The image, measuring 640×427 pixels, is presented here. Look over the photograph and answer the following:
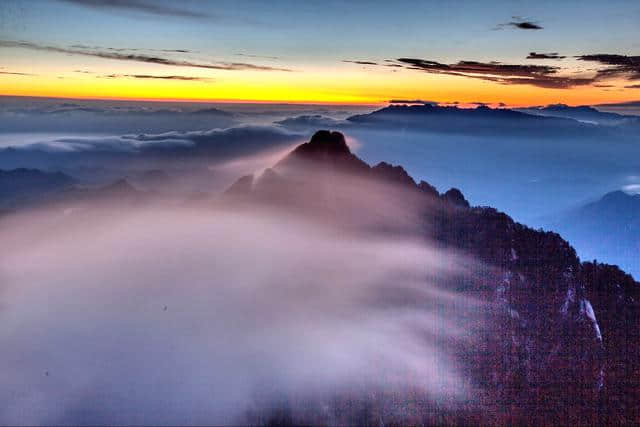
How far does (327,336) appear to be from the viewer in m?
168

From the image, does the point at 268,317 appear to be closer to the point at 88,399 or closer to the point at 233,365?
the point at 233,365

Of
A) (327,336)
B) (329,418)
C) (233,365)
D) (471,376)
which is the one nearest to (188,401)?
(233,365)

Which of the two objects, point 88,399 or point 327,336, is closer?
point 88,399

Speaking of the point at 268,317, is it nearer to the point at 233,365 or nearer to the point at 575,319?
the point at 233,365

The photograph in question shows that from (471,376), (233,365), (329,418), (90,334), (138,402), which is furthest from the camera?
(90,334)

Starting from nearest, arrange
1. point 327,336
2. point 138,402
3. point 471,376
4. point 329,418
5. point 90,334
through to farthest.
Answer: point 329,418
point 138,402
point 471,376
point 327,336
point 90,334

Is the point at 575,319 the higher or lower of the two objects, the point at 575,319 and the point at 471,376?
the higher

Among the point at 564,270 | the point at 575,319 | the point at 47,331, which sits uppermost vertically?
the point at 564,270

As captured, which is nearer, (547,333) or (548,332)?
(547,333)

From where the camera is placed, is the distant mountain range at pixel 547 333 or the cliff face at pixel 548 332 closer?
the distant mountain range at pixel 547 333

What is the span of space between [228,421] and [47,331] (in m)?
128

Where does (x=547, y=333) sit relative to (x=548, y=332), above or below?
below

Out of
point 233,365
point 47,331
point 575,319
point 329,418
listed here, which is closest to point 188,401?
point 233,365

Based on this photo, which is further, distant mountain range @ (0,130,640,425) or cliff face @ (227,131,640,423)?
cliff face @ (227,131,640,423)
